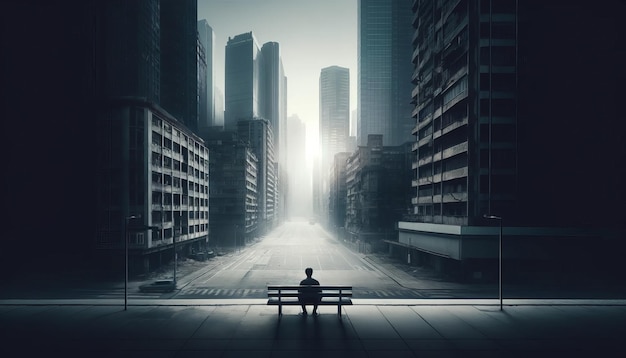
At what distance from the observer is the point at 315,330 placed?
13.2 meters

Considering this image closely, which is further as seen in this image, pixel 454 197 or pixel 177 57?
pixel 177 57

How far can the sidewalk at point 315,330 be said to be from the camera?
38.0 ft

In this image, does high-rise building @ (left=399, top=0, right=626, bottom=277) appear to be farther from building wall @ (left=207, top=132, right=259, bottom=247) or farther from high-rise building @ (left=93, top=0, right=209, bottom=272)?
building wall @ (left=207, top=132, right=259, bottom=247)

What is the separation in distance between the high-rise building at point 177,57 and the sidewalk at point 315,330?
131m

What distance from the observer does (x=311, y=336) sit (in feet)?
41.4

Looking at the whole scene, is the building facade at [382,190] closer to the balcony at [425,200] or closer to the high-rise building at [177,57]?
the balcony at [425,200]

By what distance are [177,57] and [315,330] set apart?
14579cm

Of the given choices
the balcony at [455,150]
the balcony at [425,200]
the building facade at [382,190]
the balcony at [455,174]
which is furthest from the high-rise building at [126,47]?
the balcony at [455,174]

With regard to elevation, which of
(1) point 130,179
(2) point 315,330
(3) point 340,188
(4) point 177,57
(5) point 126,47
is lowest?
(2) point 315,330

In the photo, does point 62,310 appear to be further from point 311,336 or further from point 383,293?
point 383,293

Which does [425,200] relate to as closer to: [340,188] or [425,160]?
[425,160]

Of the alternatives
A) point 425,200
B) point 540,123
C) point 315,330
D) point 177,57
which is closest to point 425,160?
point 425,200

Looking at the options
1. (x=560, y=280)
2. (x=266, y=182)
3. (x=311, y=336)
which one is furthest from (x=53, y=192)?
(x=266, y=182)

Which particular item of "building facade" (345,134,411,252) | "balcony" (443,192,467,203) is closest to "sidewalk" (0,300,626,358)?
"balcony" (443,192,467,203)
